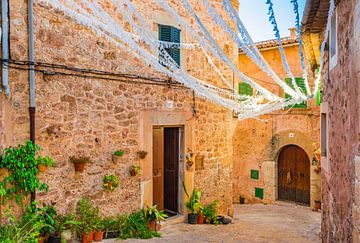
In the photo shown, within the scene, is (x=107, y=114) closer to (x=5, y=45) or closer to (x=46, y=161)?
(x=46, y=161)

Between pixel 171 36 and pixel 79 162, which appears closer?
pixel 79 162

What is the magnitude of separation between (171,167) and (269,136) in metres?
5.05

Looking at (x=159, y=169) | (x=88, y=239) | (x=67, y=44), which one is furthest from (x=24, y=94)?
(x=159, y=169)

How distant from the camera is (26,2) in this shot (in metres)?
5.13

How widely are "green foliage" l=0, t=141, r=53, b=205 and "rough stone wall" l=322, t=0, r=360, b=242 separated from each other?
3.81m

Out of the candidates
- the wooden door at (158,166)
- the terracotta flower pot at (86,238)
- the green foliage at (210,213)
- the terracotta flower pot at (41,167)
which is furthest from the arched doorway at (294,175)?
the terracotta flower pot at (41,167)

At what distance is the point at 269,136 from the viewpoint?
1200cm

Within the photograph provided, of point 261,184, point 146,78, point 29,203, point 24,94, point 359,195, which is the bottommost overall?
point 261,184

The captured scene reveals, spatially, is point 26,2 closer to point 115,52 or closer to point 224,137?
point 115,52

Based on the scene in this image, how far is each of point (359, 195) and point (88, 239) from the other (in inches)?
160

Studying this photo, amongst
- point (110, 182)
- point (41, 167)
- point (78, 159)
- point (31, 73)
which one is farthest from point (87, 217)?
point (31, 73)

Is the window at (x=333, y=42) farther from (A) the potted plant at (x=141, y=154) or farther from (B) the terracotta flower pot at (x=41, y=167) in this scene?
(B) the terracotta flower pot at (x=41, y=167)

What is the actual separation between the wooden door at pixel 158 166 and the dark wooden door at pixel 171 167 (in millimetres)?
207

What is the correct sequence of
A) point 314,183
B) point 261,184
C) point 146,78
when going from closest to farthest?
point 146,78 → point 314,183 → point 261,184
